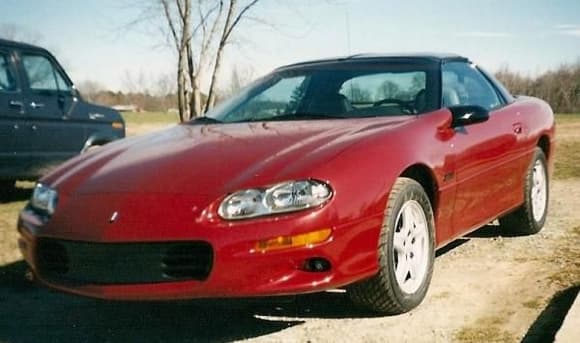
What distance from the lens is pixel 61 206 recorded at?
3.28 m

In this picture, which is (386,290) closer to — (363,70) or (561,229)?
(363,70)

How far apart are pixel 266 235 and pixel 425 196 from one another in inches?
42.9

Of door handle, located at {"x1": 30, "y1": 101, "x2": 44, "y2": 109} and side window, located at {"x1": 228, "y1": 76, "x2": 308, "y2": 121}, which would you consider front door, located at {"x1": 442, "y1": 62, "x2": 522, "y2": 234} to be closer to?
side window, located at {"x1": 228, "y1": 76, "x2": 308, "y2": 121}

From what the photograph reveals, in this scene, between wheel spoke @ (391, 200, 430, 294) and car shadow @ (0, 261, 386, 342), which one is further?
wheel spoke @ (391, 200, 430, 294)

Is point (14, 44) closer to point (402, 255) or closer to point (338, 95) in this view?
point (338, 95)

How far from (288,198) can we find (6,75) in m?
5.65

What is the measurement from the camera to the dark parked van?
7.59 meters

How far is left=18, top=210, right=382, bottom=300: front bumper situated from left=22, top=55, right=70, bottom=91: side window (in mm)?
5264

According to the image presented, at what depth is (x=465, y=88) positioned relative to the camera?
4.74 metres

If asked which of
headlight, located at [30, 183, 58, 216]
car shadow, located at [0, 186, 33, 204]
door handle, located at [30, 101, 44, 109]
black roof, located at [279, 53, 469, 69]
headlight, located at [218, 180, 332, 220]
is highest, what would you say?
black roof, located at [279, 53, 469, 69]

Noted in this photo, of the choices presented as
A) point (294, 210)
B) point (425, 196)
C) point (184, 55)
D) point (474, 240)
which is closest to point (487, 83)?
point (474, 240)

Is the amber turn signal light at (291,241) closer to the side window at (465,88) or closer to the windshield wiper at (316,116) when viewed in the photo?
the windshield wiper at (316,116)

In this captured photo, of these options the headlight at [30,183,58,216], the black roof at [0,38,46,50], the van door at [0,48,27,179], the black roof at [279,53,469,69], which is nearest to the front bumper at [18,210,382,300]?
the headlight at [30,183,58,216]

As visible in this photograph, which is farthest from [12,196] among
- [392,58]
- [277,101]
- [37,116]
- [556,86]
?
[556,86]
